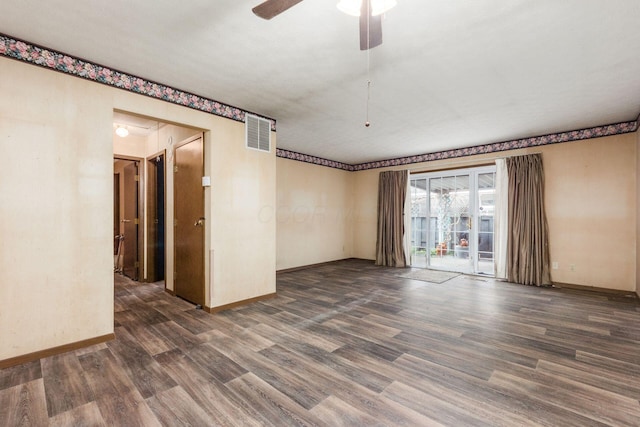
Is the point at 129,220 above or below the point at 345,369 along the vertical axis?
above

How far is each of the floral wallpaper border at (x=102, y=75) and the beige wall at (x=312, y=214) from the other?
2696mm

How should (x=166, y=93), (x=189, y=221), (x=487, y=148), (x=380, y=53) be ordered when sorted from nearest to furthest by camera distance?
(x=380, y=53) < (x=166, y=93) < (x=189, y=221) < (x=487, y=148)

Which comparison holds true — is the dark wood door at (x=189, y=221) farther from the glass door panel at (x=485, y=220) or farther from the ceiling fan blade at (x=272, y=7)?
the glass door panel at (x=485, y=220)

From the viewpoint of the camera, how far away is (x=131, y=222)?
5262 millimetres

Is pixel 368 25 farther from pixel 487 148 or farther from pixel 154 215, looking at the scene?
pixel 487 148

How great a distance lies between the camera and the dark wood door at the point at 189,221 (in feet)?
12.1

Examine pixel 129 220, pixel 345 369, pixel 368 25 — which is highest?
pixel 368 25

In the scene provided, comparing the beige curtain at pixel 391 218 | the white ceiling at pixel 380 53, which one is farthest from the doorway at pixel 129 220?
the beige curtain at pixel 391 218

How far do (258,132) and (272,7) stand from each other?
2.59 metres

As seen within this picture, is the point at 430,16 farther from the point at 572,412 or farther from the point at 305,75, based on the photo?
the point at 572,412

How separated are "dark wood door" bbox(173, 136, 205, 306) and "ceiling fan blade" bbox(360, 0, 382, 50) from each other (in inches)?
105

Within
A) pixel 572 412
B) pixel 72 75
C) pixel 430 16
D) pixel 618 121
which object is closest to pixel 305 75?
pixel 430 16

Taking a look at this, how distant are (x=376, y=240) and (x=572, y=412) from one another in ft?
18.3

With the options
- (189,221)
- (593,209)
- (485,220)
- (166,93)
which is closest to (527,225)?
(485,220)
